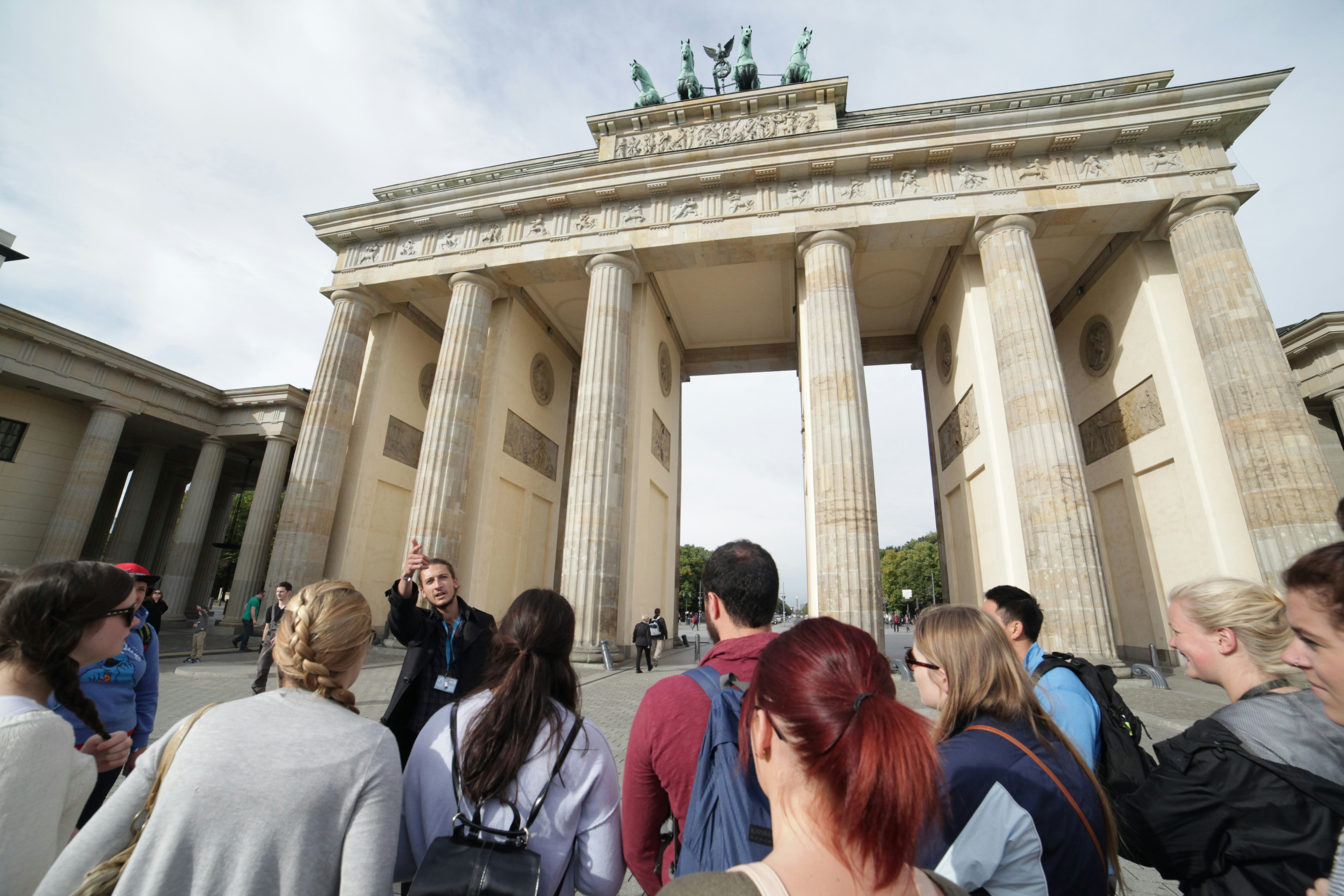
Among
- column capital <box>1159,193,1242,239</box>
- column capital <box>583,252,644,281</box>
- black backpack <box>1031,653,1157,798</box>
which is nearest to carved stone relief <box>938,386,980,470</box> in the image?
column capital <box>1159,193,1242,239</box>

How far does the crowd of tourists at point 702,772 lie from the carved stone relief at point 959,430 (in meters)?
13.1

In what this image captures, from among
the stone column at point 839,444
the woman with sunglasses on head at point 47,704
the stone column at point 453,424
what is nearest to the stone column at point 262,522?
the stone column at point 453,424

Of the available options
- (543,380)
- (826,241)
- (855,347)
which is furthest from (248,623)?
(826,241)

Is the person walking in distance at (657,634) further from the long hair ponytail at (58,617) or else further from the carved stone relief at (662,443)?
the long hair ponytail at (58,617)

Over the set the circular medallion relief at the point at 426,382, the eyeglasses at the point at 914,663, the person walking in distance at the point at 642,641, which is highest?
the circular medallion relief at the point at 426,382

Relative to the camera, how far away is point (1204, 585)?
190cm

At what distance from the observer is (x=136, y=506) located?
22.2 m

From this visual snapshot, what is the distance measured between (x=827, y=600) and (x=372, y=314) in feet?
48.3

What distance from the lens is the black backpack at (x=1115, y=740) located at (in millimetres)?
2061

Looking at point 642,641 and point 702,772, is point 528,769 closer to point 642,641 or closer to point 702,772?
point 702,772

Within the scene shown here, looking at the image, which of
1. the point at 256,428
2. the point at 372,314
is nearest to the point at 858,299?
the point at 372,314

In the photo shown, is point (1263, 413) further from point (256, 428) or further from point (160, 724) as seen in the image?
point (256, 428)

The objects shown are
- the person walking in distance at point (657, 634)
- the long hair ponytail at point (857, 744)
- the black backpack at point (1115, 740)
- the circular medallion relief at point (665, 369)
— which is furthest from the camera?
the circular medallion relief at point (665, 369)

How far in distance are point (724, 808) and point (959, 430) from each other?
51.2 feet
